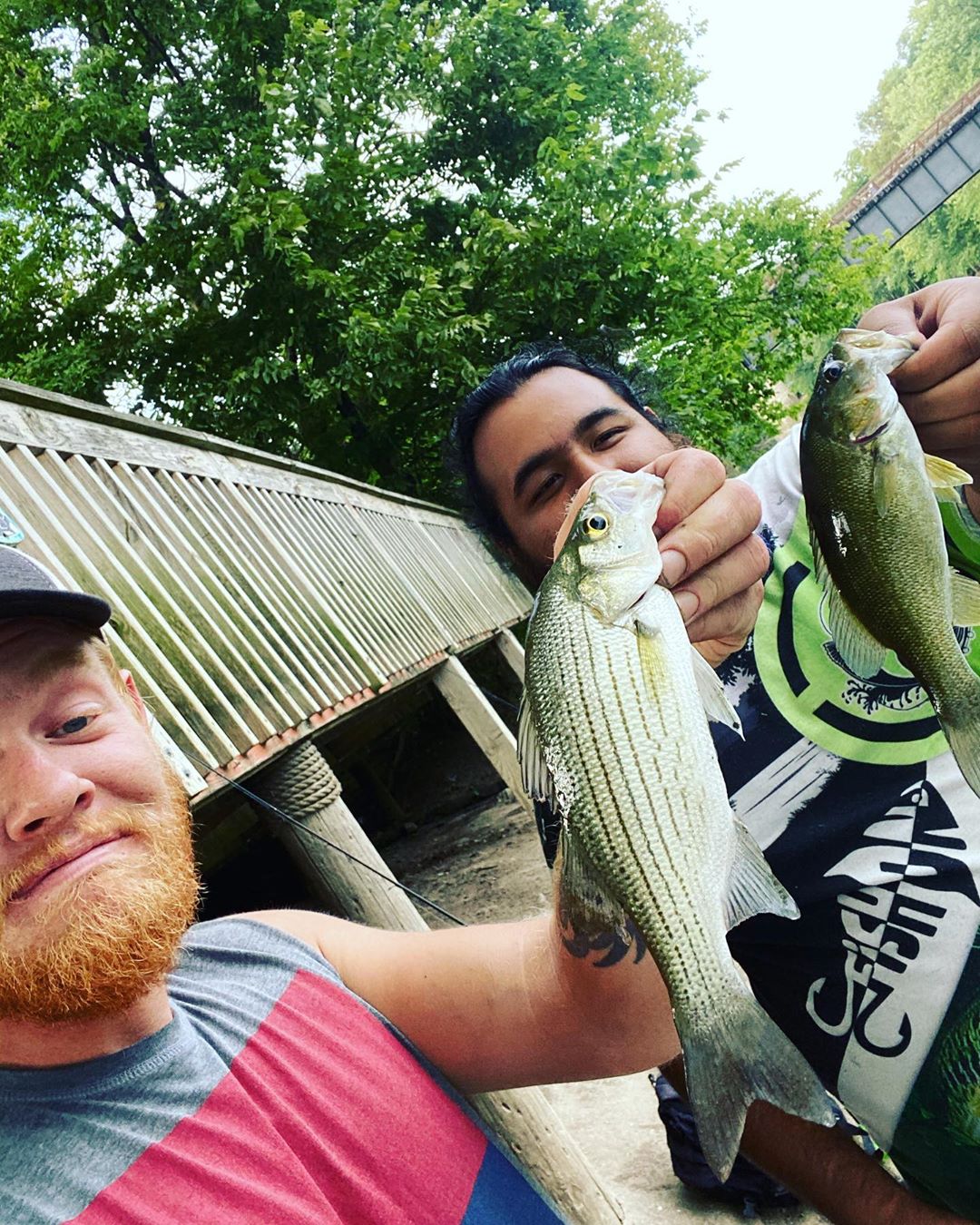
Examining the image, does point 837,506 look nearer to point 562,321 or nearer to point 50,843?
point 50,843

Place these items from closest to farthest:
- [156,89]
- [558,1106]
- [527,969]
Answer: [527,969] < [558,1106] < [156,89]

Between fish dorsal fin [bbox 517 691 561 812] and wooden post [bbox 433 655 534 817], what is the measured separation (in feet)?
22.3

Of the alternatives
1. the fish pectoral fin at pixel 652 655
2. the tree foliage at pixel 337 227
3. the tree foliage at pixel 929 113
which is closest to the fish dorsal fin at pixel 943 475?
the fish pectoral fin at pixel 652 655

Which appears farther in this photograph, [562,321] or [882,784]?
[562,321]

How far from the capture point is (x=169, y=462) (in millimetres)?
5203

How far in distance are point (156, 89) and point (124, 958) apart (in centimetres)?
2111

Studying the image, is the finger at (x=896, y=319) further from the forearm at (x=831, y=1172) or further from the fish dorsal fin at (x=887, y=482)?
the forearm at (x=831, y=1172)

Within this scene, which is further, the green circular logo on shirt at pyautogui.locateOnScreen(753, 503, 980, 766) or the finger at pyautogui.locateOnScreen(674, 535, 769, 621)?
the green circular logo on shirt at pyautogui.locateOnScreen(753, 503, 980, 766)

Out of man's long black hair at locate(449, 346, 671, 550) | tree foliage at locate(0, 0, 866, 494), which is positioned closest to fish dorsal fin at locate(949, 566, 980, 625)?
man's long black hair at locate(449, 346, 671, 550)

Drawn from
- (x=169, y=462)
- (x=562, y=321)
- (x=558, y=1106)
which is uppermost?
(x=562, y=321)

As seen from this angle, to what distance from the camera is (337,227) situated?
18.2 metres

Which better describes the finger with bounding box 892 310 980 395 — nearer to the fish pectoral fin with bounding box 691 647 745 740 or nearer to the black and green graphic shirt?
the black and green graphic shirt

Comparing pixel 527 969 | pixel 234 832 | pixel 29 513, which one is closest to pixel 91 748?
pixel 527 969

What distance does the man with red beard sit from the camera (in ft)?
5.47
